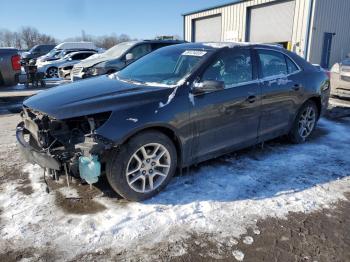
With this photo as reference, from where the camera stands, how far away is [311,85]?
16.7ft

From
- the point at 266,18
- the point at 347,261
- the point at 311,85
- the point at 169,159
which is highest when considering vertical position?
the point at 266,18

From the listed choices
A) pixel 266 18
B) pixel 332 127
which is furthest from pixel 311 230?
pixel 266 18

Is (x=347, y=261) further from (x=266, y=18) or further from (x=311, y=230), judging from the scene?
(x=266, y=18)

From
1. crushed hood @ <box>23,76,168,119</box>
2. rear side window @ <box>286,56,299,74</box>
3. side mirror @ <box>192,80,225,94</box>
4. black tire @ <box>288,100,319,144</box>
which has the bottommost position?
black tire @ <box>288,100,319,144</box>

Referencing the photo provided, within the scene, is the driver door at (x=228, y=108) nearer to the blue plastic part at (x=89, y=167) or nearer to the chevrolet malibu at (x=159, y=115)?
the chevrolet malibu at (x=159, y=115)

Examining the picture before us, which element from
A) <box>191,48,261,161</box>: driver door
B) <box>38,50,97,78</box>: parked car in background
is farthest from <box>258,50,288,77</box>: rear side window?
<box>38,50,97,78</box>: parked car in background

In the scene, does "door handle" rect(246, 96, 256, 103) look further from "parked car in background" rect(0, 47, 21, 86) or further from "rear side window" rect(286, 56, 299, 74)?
"parked car in background" rect(0, 47, 21, 86)

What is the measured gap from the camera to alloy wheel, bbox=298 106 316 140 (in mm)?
5242

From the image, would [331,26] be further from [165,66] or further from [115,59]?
[165,66]

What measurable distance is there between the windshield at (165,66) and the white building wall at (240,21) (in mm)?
14641

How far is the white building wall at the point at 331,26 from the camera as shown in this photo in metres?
16.6

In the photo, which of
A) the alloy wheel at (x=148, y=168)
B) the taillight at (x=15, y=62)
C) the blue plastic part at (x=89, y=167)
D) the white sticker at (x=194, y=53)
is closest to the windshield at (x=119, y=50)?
the taillight at (x=15, y=62)

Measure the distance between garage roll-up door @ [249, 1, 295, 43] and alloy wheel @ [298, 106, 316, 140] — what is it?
13978 millimetres

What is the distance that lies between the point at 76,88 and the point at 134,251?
76.8 inches
